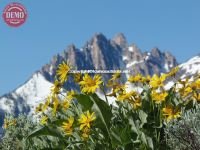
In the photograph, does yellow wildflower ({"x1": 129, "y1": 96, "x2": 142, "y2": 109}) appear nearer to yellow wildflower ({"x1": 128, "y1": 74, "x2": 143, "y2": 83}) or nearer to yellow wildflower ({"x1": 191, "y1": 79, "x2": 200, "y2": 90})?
yellow wildflower ({"x1": 128, "y1": 74, "x2": 143, "y2": 83})

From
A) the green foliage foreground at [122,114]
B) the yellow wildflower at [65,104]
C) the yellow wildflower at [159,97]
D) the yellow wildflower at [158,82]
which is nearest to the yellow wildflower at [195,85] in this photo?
the green foliage foreground at [122,114]

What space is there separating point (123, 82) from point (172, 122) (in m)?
2.06

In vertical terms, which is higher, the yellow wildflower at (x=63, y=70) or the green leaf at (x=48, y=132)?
the yellow wildflower at (x=63, y=70)

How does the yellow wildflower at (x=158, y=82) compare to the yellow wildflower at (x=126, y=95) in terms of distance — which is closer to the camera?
the yellow wildflower at (x=158, y=82)

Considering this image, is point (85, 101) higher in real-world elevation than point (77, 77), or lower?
lower

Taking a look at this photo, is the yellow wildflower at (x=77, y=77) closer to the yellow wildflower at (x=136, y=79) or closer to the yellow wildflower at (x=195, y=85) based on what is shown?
the yellow wildflower at (x=136, y=79)

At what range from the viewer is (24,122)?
1089cm

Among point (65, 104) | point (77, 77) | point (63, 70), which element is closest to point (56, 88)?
point (65, 104)

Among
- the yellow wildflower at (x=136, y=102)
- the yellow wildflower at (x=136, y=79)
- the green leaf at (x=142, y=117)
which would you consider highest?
the yellow wildflower at (x=136, y=79)

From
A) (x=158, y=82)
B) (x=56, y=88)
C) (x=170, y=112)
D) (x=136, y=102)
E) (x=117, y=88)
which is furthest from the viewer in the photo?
(x=56, y=88)

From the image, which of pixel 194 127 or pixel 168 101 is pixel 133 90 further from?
pixel 194 127

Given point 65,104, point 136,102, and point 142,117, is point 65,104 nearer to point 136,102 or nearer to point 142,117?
point 136,102

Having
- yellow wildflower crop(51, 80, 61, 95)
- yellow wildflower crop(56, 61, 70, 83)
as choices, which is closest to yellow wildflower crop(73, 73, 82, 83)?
yellow wildflower crop(56, 61, 70, 83)

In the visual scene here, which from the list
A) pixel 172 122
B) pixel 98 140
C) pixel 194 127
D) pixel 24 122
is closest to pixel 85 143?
pixel 98 140
